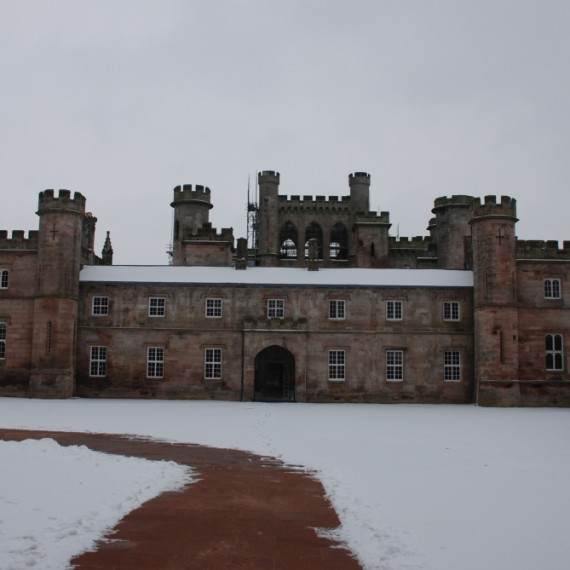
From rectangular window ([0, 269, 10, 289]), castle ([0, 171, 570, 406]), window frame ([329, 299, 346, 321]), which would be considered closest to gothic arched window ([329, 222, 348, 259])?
castle ([0, 171, 570, 406])

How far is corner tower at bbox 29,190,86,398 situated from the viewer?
43.2 metres

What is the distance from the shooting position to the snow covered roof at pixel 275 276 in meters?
45.8

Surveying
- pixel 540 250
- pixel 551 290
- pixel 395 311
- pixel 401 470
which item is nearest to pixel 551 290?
pixel 551 290

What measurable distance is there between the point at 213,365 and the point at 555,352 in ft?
71.1

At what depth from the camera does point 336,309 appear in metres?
45.5

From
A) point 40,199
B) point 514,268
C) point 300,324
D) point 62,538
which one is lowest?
point 62,538

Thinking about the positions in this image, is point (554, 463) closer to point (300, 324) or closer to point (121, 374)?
point (300, 324)

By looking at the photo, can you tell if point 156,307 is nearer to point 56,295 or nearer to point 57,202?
point 56,295

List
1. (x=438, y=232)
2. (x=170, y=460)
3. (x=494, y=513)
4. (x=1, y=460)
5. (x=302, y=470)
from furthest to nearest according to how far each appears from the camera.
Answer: (x=438, y=232)
(x=170, y=460)
(x=302, y=470)
(x=1, y=460)
(x=494, y=513)

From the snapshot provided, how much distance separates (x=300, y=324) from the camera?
4500cm

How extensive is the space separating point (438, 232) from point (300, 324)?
23.7m

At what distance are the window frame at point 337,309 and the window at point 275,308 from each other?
10.2 ft

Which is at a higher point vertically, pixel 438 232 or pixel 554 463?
pixel 438 232

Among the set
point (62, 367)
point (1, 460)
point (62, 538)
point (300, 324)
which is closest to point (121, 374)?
point (62, 367)
